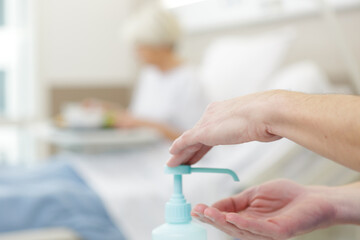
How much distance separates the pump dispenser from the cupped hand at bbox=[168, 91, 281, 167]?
0.04 metres

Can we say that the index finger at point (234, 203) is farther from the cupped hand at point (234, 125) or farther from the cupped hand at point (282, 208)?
the cupped hand at point (234, 125)

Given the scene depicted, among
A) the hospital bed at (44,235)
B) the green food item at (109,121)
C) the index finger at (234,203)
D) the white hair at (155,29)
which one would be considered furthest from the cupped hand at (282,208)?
the white hair at (155,29)

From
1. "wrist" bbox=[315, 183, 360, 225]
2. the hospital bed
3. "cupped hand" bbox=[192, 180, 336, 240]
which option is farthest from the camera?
the hospital bed

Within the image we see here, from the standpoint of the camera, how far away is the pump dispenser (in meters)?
0.66

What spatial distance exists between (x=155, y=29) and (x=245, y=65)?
0.53 metres

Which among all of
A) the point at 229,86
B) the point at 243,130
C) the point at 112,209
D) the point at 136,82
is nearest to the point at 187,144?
the point at 243,130

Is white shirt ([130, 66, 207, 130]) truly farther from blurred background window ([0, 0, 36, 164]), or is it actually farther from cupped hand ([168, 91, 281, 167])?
cupped hand ([168, 91, 281, 167])

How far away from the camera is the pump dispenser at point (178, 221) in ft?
2.17

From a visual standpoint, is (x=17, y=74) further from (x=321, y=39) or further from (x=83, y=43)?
(x=321, y=39)

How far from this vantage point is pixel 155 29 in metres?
2.68

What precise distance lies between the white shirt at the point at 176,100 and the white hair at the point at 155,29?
0.15 metres

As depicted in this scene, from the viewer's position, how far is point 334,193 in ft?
2.79

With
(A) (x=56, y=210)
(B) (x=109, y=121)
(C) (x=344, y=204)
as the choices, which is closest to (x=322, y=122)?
(C) (x=344, y=204)

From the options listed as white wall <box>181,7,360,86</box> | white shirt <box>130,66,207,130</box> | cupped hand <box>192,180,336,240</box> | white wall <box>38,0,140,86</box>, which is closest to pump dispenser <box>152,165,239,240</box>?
cupped hand <box>192,180,336,240</box>
